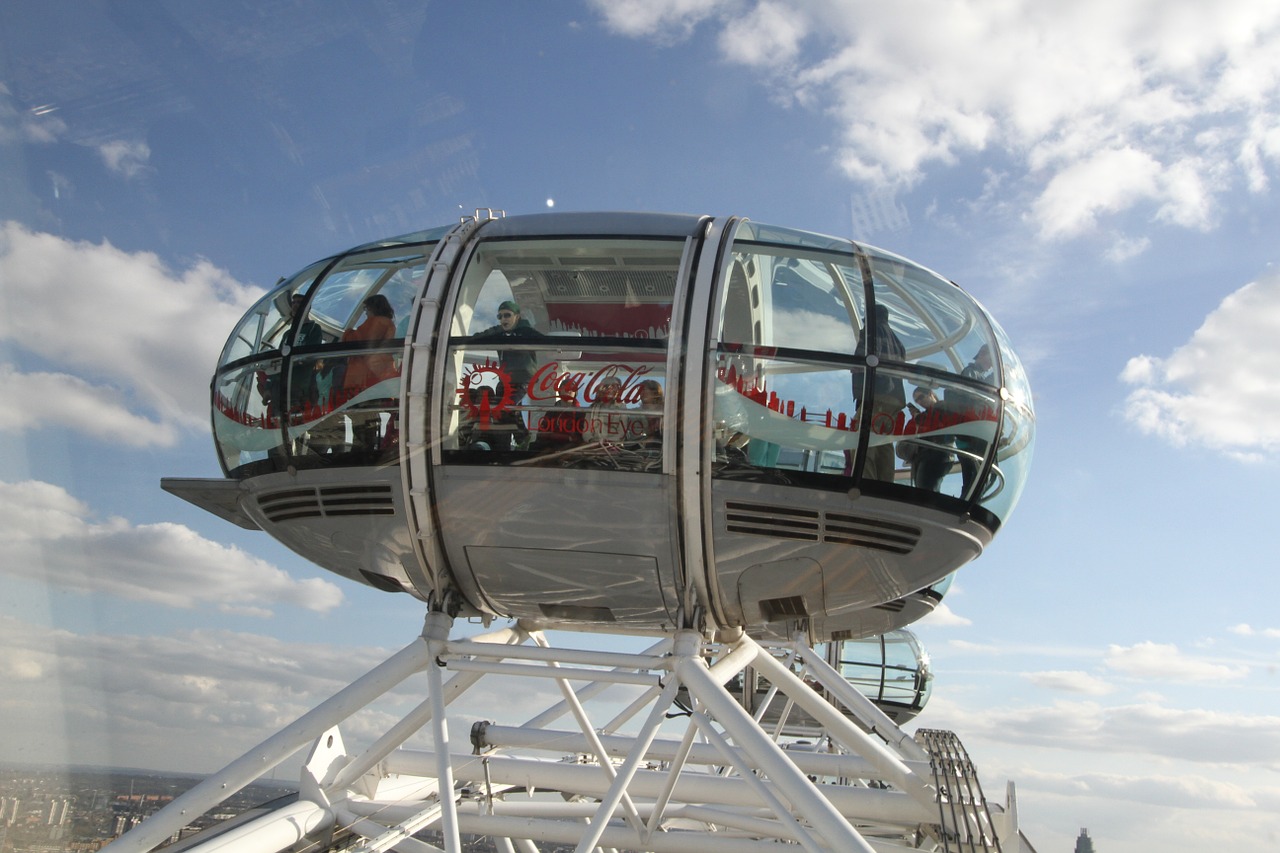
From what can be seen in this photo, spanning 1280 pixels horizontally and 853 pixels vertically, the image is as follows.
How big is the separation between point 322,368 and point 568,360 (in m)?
1.70

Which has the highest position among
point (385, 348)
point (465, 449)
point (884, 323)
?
point (884, 323)

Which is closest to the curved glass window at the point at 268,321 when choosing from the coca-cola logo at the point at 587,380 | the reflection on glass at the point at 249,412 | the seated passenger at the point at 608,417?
the reflection on glass at the point at 249,412

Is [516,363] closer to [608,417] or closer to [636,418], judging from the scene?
[608,417]

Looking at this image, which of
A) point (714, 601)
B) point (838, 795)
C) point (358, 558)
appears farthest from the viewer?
point (838, 795)

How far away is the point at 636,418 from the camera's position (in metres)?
6.71

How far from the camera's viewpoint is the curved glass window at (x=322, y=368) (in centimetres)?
712

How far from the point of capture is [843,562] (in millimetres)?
7082

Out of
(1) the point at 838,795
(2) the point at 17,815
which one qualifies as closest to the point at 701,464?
(1) the point at 838,795

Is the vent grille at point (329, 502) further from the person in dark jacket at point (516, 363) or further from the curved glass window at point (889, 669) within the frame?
the curved glass window at point (889, 669)

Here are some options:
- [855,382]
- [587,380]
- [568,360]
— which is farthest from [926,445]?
[568,360]

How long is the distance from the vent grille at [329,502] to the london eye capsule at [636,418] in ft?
0.06

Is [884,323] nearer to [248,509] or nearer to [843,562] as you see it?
[843,562]

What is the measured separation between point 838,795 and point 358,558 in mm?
4928

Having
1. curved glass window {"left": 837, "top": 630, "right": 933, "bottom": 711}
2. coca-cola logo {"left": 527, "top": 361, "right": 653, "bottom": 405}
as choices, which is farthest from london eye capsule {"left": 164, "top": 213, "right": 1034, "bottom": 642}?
curved glass window {"left": 837, "top": 630, "right": 933, "bottom": 711}
